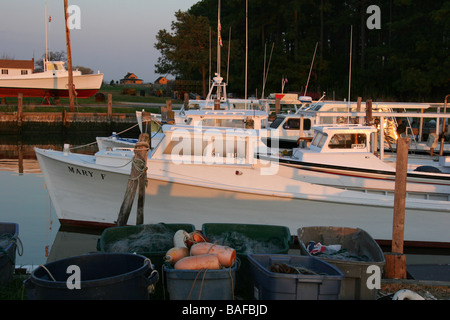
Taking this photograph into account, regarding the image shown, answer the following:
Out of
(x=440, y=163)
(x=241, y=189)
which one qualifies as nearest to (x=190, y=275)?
(x=241, y=189)

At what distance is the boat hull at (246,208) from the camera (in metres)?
11.2

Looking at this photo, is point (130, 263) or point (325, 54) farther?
point (325, 54)

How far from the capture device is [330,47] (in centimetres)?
5519

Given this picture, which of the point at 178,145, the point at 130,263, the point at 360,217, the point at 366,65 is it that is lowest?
the point at 360,217

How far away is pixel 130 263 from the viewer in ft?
19.2

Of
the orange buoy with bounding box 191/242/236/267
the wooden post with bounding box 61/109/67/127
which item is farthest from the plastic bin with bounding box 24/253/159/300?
the wooden post with bounding box 61/109/67/127

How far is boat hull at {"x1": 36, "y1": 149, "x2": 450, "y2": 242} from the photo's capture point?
11.2 m

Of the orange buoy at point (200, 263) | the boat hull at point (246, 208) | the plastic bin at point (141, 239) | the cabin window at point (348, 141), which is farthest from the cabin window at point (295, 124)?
the orange buoy at point (200, 263)

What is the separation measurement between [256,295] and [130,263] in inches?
55.6

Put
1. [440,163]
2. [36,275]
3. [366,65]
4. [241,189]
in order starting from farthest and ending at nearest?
[366,65]
[440,163]
[241,189]
[36,275]

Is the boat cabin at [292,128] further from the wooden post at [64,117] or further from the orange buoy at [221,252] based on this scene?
the wooden post at [64,117]

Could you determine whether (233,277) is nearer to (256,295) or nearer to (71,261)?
(256,295)

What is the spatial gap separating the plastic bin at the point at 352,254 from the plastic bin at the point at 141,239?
1.87m

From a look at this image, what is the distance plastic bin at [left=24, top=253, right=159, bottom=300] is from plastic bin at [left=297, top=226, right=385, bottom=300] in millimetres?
2307
